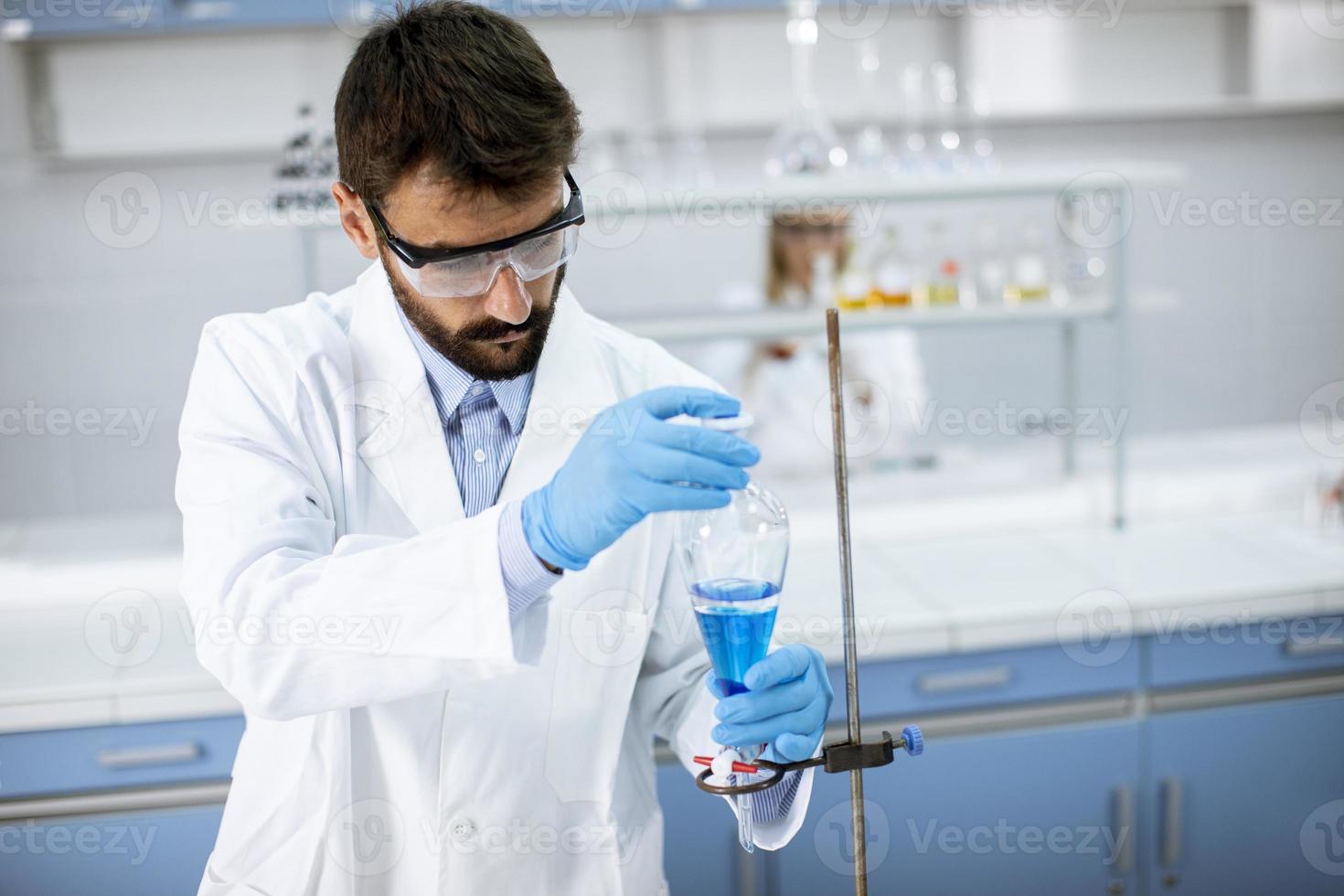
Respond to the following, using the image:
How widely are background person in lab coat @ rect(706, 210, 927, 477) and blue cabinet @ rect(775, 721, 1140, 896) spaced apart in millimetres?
973

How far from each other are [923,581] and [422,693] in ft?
4.51

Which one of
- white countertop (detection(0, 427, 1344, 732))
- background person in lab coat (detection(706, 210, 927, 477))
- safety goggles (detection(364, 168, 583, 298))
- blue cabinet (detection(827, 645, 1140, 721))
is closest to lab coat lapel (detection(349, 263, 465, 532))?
safety goggles (detection(364, 168, 583, 298))

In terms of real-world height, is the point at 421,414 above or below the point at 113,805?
above

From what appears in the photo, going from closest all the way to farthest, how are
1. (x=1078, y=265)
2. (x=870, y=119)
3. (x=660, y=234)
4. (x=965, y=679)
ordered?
1. (x=965, y=679)
2. (x=1078, y=265)
3. (x=870, y=119)
4. (x=660, y=234)

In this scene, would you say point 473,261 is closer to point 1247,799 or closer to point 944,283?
point 944,283

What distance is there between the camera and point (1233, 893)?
7.34ft

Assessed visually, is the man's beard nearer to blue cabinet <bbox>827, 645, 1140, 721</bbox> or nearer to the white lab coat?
the white lab coat

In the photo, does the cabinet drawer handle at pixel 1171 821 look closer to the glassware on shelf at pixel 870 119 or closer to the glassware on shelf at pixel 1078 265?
the glassware on shelf at pixel 1078 265

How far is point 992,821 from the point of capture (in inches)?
84.7

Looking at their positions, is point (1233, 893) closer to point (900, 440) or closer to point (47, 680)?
point (900, 440)

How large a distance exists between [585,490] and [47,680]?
1.44 meters

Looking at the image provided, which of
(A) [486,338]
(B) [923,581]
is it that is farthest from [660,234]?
(A) [486,338]

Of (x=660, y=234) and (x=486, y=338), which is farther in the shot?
(x=660, y=234)

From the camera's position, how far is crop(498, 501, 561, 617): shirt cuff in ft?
3.31
